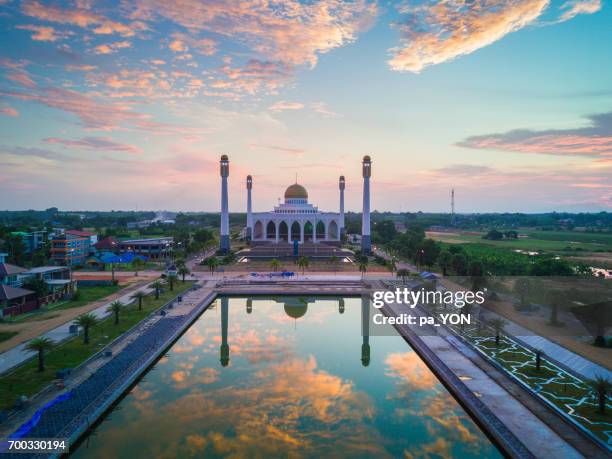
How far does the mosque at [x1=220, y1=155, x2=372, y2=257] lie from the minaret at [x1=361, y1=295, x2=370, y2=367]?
26841 millimetres

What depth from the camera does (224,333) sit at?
27891 mm

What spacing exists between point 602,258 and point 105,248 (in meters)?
72.7

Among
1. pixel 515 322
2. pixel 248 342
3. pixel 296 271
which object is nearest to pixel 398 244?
pixel 296 271

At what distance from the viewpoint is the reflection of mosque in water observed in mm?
24312

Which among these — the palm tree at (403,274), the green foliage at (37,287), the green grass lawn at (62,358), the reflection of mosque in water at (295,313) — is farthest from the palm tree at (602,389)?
the green foliage at (37,287)

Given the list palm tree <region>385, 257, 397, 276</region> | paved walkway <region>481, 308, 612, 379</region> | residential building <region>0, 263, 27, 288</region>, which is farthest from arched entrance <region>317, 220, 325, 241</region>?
paved walkway <region>481, 308, 612, 379</region>

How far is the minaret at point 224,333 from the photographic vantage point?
23328 millimetres

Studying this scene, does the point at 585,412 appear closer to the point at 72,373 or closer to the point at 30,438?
the point at 30,438

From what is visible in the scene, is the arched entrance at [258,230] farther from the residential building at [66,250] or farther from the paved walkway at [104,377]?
the paved walkway at [104,377]

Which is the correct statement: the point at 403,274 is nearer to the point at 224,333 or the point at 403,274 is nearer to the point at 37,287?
the point at 224,333

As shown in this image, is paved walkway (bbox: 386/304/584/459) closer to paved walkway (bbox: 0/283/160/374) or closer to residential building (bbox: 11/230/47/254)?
paved walkway (bbox: 0/283/160/374)

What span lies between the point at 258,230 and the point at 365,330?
55.5 meters

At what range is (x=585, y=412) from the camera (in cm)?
1559

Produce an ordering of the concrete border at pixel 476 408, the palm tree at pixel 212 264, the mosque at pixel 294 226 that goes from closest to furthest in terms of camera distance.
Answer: the concrete border at pixel 476 408, the palm tree at pixel 212 264, the mosque at pixel 294 226
